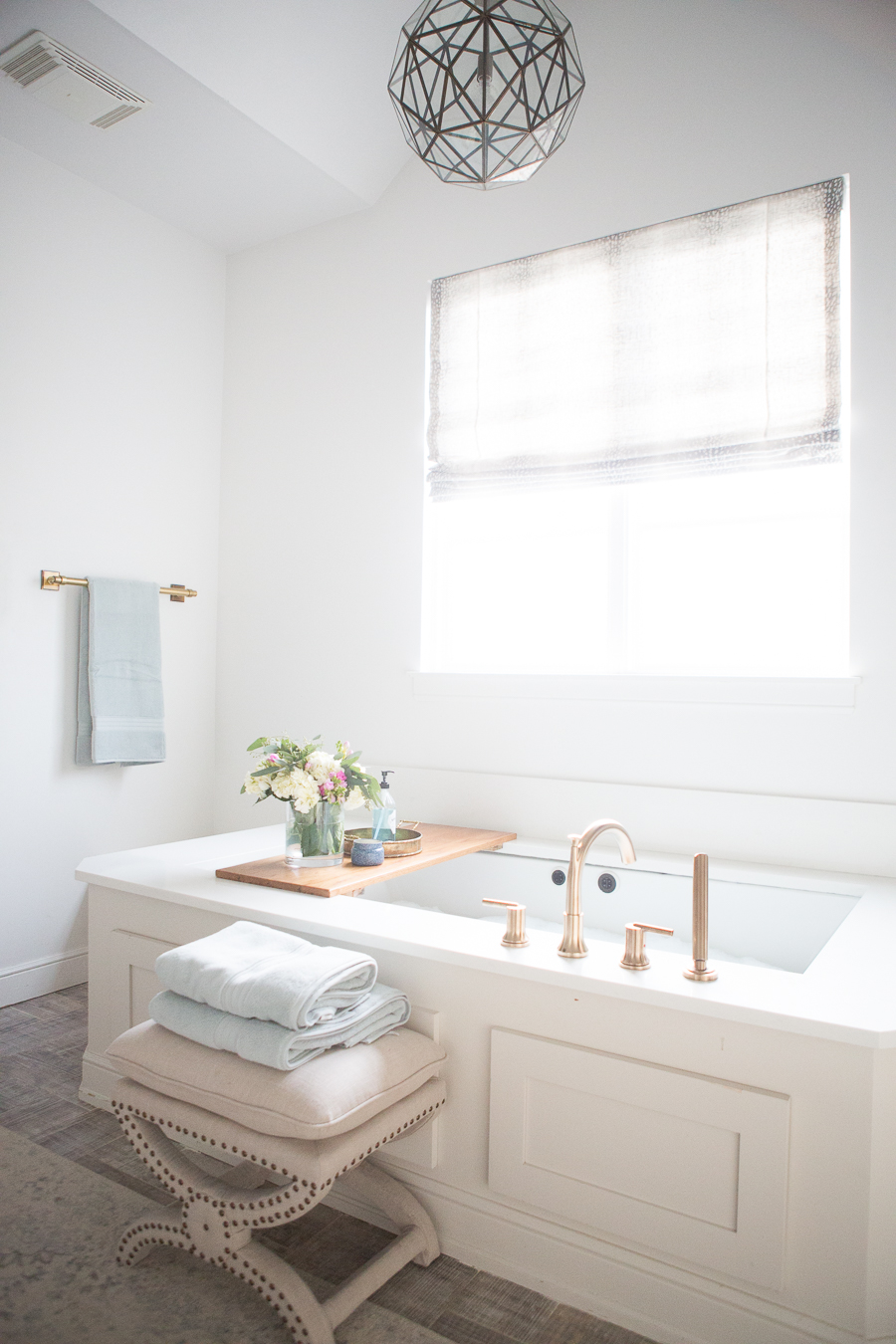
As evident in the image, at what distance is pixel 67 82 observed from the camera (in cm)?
246

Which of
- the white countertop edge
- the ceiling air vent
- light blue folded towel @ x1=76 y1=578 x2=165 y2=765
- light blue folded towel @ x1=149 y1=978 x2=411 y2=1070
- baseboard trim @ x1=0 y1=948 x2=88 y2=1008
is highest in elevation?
the ceiling air vent

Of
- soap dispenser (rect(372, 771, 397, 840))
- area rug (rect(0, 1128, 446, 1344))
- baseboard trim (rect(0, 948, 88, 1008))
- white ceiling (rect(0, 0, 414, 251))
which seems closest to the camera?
area rug (rect(0, 1128, 446, 1344))

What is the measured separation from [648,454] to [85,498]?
187 cm

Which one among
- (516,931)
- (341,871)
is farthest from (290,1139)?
(341,871)

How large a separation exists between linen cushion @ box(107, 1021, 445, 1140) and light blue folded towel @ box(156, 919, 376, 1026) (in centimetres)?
8

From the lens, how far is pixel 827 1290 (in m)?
1.27

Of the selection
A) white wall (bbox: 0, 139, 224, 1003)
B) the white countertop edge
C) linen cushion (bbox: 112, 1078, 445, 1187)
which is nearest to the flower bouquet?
the white countertop edge

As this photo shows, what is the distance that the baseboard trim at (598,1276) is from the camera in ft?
4.35

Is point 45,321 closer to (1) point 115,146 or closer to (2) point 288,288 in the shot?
(1) point 115,146

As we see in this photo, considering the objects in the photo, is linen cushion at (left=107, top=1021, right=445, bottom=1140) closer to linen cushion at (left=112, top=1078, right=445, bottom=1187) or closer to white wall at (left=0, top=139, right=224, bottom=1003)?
linen cushion at (left=112, top=1078, right=445, bottom=1187)

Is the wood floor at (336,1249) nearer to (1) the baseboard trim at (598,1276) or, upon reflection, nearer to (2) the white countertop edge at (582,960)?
(1) the baseboard trim at (598,1276)

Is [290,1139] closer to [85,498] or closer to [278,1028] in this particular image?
[278,1028]

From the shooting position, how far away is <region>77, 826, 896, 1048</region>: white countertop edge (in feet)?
4.32

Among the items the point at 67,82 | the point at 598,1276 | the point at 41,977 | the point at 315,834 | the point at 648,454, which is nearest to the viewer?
the point at 598,1276
